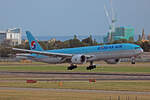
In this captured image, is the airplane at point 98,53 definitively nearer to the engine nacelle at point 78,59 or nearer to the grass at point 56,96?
the engine nacelle at point 78,59

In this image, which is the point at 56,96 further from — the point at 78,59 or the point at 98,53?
the point at 78,59

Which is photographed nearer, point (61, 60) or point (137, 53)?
point (137, 53)

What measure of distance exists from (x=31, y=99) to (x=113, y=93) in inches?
338

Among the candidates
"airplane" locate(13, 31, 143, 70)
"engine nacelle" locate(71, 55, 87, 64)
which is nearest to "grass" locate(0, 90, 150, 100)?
"airplane" locate(13, 31, 143, 70)

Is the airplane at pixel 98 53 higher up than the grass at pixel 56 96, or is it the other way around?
the airplane at pixel 98 53

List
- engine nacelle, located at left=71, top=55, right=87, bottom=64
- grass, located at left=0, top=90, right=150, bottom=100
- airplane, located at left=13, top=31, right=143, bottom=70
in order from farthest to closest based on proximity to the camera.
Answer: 1. engine nacelle, located at left=71, top=55, right=87, bottom=64
2. airplane, located at left=13, top=31, right=143, bottom=70
3. grass, located at left=0, top=90, right=150, bottom=100

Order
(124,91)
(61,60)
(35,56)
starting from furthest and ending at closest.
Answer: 1. (35,56)
2. (61,60)
3. (124,91)

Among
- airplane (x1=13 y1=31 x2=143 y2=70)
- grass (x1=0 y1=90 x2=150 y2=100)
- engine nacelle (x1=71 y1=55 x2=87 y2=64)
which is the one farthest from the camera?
engine nacelle (x1=71 y1=55 x2=87 y2=64)

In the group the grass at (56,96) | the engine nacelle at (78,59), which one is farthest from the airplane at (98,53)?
the grass at (56,96)

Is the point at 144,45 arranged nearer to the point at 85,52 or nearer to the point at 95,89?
the point at 85,52

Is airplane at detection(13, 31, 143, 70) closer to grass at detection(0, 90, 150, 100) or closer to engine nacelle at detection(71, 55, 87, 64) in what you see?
engine nacelle at detection(71, 55, 87, 64)

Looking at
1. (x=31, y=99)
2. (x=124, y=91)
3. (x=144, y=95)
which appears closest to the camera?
(x=31, y=99)

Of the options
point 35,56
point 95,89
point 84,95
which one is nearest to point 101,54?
point 35,56

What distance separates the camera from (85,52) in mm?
76625
